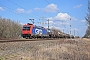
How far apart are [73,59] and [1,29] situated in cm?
5477

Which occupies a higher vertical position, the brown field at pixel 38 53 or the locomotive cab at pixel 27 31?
the locomotive cab at pixel 27 31

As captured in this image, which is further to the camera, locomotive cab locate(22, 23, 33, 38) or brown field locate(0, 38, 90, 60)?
locomotive cab locate(22, 23, 33, 38)

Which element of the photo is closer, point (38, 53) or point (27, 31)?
point (38, 53)

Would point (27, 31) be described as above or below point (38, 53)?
above

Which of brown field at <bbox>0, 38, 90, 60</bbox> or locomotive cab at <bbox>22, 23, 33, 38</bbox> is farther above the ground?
locomotive cab at <bbox>22, 23, 33, 38</bbox>

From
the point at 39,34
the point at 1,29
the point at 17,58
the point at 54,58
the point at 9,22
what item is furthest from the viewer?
the point at 9,22

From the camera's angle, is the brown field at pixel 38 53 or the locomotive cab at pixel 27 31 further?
the locomotive cab at pixel 27 31

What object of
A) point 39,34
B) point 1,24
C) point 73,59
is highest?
point 1,24

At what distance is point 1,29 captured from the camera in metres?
63.6

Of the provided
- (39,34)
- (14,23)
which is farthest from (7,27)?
(39,34)

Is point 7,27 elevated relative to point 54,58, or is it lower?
elevated

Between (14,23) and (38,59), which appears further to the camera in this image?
(14,23)

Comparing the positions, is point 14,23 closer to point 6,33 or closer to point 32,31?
point 6,33

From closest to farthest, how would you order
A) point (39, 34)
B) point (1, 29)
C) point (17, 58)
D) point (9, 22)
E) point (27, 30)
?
1. point (17, 58)
2. point (27, 30)
3. point (39, 34)
4. point (1, 29)
5. point (9, 22)
